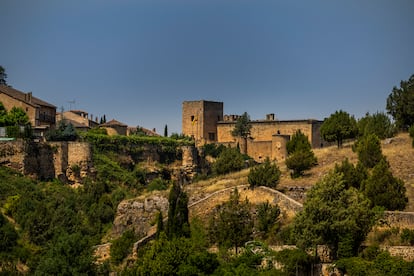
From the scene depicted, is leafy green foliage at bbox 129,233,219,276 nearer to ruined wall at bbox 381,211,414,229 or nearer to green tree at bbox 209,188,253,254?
green tree at bbox 209,188,253,254

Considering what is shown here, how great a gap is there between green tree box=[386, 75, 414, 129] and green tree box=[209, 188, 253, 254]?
52.1 ft

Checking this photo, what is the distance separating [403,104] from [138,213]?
1736 cm

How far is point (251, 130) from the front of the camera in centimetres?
6153

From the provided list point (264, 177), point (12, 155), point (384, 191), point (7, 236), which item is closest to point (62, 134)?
point (12, 155)

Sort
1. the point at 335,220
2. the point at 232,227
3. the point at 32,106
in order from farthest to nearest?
the point at 32,106 → the point at 232,227 → the point at 335,220

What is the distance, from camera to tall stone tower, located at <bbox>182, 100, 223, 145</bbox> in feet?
205

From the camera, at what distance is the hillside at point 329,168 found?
34.3 meters

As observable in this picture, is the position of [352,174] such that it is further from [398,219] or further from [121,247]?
[121,247]

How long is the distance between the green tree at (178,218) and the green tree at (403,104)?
1731 cm

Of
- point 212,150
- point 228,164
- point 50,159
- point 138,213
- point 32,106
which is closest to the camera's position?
point 138,213

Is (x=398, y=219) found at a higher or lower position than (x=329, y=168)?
lower

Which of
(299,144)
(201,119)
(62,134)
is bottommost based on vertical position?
(299,144)

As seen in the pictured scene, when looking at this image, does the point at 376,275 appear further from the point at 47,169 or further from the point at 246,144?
the point at 246,144

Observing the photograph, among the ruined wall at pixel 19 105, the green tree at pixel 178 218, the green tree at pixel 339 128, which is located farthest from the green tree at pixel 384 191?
the ruined wall at pixel 19 105
